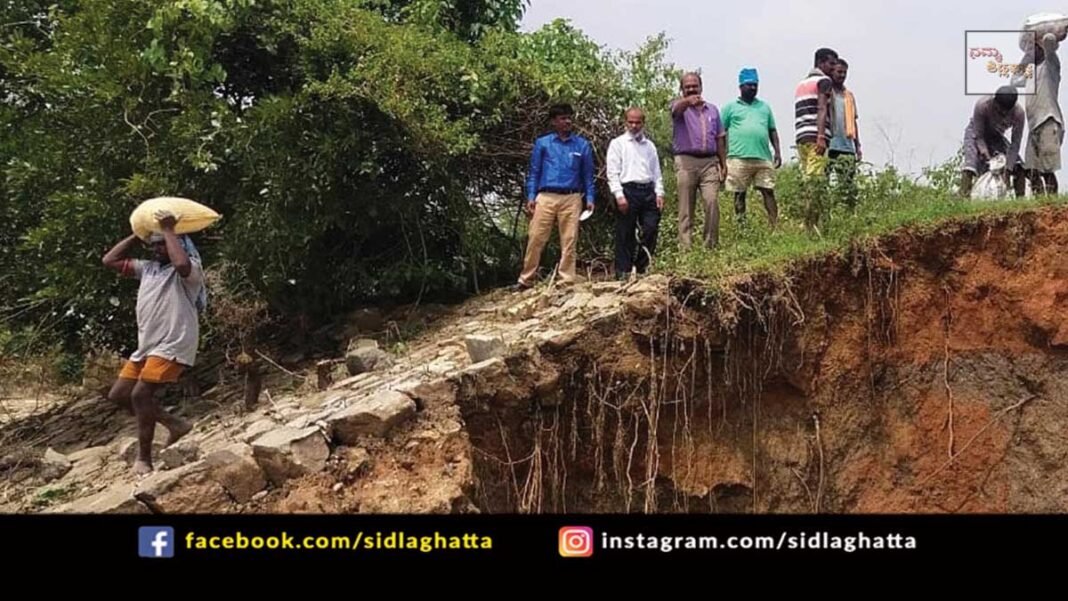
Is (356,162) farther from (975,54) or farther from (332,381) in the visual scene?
(975,54)

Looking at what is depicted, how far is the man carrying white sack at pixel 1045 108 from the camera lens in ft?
25.2

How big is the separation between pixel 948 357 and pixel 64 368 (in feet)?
26.8

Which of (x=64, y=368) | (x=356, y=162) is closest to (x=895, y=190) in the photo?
(x=356, y=162)

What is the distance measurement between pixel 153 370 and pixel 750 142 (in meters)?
4.84

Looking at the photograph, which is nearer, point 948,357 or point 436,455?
point 436,455

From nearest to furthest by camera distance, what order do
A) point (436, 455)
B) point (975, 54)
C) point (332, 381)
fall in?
point (436, 455) < point (332, 381) < point (975, 54)

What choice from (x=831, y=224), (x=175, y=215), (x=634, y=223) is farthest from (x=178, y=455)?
(x=831, y=224)

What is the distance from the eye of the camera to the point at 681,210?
7492 millimetres

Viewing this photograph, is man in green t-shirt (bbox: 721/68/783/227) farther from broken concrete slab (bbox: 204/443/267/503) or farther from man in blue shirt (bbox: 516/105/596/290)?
broken concrete slab (bbox: 204/443/267/503)

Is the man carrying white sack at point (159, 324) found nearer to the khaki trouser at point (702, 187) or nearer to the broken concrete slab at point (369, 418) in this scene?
the broken concrete slab at point (369, 418)

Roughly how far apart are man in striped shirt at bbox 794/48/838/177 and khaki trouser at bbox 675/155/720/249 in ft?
2.50

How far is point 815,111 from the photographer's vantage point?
774 cm
